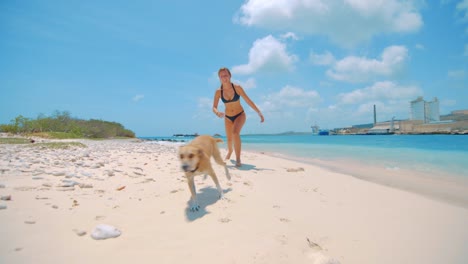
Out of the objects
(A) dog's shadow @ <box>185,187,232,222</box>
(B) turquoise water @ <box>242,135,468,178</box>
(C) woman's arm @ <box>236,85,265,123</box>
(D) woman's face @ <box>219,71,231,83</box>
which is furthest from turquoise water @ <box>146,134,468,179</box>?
(A) dog's shadow @ <box>185,187,232,222</box>

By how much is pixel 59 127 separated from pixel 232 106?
36.0 meters

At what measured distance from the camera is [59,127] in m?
32.0

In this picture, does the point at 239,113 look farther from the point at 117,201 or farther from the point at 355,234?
the point at 355,234

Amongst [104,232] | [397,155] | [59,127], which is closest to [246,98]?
[104,232]

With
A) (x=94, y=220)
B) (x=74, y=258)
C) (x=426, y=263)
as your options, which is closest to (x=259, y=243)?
(x=426, y=263)

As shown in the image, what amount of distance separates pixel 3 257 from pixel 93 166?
3954mm

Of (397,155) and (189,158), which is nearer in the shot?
(189,158)

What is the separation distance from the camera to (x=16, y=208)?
254cm

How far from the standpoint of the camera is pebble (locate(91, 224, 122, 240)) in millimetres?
2046

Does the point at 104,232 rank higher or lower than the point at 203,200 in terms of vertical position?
higher

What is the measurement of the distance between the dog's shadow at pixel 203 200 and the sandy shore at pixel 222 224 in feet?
0.05

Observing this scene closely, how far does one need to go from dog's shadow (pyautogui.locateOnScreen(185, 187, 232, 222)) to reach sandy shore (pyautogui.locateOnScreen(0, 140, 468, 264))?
16 millimetres

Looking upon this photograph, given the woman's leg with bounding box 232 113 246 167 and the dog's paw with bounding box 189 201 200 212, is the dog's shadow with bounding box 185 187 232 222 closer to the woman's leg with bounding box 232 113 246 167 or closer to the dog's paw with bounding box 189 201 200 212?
the dog's paw with bounding box 189 201 200 212

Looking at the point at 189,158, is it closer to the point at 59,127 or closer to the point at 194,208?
the point at 194,208
